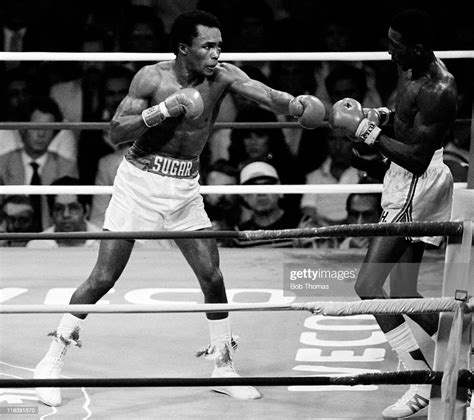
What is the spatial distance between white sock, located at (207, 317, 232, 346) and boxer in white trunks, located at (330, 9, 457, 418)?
15.9 inches

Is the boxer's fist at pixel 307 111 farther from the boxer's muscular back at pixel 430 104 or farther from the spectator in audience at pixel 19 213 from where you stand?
the spectator in audience at pixel 19 213

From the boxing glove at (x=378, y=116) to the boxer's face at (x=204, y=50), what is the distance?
476 millimetres

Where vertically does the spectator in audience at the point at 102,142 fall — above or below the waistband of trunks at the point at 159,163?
above

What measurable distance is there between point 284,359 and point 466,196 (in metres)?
1.23

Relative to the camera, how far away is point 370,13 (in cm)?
454

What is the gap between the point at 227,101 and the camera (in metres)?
4.45

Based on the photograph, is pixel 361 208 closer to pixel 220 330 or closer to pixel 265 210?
pixel 265 210

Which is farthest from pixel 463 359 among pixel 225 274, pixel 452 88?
pixel 225 274

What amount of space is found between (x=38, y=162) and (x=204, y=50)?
1816mm

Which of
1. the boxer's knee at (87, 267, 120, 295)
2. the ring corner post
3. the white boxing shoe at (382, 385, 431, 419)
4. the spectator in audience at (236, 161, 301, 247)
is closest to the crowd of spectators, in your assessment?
the spectator in audience at (236, 161, 301, 247)

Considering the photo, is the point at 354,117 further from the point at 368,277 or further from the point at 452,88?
the point at 368,277

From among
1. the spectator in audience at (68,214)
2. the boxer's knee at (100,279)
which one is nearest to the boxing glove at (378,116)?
the boxer's knee at (100,279)

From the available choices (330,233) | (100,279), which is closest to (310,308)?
(330,233)

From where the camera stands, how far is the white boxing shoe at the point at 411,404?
8.57 feet
